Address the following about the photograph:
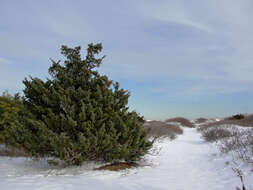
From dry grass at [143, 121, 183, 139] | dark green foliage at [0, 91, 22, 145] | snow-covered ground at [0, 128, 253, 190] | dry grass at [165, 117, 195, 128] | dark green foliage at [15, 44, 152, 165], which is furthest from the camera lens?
dry grass at [165, 117, 195, 128]

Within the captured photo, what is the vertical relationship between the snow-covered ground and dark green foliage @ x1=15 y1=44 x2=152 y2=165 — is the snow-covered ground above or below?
below

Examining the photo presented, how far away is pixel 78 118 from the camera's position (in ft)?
16.7

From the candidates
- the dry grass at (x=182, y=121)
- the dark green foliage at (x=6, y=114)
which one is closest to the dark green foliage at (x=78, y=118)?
the dark green foliage at (x=6, y=114)

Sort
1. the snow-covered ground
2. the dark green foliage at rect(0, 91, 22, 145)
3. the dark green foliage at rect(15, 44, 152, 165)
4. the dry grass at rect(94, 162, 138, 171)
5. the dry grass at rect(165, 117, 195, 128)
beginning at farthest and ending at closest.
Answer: the dry grass at rect(165, 117, 195, 128) < the dark green foliage at rect(0, 91, 22, 145) < the dry grass at rect(94, 162, 138, 171) < the dark green foliage at rect(15, 44, 152, 165) < the snow-covered ground

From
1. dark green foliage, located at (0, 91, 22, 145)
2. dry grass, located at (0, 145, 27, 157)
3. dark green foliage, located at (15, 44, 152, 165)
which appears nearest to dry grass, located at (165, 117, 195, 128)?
dry grass, located at (0, 145, 27, 157)

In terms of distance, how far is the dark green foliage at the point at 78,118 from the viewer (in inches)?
191

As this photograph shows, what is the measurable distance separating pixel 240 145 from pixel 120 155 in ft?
17.2

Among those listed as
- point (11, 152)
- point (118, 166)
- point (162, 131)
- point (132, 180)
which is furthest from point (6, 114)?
point (162, 131)

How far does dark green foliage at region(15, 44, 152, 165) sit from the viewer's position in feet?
15.9

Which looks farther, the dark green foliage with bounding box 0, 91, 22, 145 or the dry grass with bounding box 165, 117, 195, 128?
the dry grass with bounding box 165, 117, 195, 128

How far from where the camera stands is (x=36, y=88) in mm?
5316

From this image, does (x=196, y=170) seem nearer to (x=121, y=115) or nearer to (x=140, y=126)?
(x=140, y=126)

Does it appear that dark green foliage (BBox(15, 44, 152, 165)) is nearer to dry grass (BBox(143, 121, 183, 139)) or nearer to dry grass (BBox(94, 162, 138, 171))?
dry grass (BBox(94, 162, 138, 171))

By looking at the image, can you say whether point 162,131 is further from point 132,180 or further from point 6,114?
point 132,180
